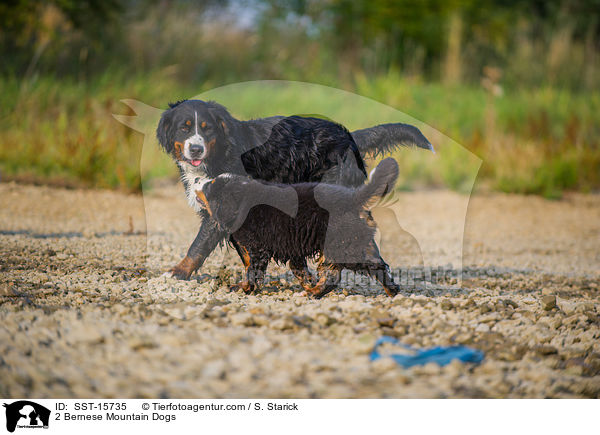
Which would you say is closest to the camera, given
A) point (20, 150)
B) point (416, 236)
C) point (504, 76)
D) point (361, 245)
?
point (361, 245)

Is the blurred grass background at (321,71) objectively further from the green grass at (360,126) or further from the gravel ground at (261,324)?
the gravel ground at (261,324)

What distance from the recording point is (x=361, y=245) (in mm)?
3336

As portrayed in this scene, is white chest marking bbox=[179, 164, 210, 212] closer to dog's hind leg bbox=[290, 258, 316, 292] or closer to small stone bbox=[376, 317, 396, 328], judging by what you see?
dog's hind leg bbox=[290, 258, 316, 292]

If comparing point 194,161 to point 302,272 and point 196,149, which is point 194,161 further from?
point 302,272

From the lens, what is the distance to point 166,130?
3.92 meters

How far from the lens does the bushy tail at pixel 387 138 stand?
4059 millimetres

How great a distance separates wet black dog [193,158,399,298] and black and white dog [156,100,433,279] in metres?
0.27

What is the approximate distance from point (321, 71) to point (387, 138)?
9269 millimetres

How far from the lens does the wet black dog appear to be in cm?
334

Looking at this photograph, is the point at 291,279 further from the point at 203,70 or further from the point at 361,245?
the point at 203,70

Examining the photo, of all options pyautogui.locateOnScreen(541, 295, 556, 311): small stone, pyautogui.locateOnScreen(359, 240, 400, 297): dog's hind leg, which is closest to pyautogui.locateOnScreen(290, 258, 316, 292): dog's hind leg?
pyautogui.locateOnScreen(359, 240, 400, 297): dog's hind leg
